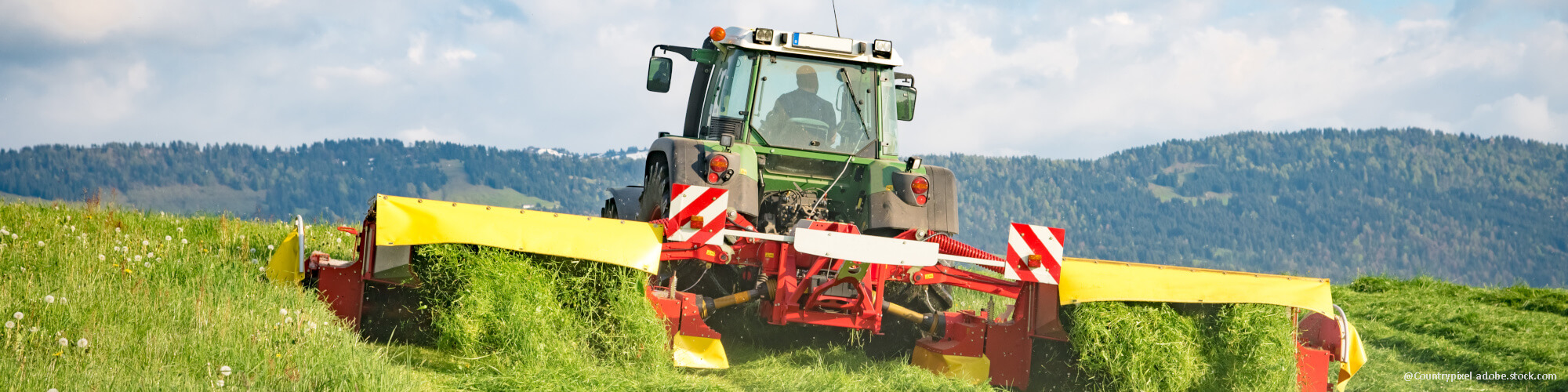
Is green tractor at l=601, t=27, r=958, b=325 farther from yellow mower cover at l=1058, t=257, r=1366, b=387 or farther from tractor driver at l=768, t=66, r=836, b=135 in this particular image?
yellow mower cover at l=1058, t=257, r=1366, b=387

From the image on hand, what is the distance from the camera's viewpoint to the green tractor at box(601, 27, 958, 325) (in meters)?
6.52

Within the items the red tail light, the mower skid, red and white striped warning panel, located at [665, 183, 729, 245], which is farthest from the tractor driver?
the mower skid

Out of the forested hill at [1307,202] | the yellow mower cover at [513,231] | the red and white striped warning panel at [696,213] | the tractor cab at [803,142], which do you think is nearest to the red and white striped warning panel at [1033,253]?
the tractor cab at [803,142]

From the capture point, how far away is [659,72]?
7.70m

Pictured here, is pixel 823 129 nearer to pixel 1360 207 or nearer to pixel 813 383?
pixel 813 383

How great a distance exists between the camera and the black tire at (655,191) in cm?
654

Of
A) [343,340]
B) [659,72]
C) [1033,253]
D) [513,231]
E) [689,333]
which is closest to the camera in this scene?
[343,340]

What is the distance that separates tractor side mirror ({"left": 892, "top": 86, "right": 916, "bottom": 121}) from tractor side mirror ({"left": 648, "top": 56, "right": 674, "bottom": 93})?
161cm

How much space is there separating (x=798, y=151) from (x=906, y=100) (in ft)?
4.58

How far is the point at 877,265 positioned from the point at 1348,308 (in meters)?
7.42

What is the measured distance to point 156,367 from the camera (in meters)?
4.30

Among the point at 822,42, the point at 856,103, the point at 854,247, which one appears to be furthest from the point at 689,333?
the point at 822,42

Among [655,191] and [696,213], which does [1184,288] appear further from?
[655,191]

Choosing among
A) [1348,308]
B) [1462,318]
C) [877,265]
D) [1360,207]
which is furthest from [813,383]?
[1360,207]
